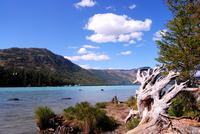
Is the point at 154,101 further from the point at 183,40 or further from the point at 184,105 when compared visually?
the point at 183,40

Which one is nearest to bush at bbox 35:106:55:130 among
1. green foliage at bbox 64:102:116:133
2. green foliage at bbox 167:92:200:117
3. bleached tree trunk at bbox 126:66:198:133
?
green foliage at bbox 64:102:116:133

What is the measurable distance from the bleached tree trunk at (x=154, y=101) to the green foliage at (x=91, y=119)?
592 cm

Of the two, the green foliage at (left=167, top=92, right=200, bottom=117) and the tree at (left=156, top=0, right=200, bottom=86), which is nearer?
the green foliage at (left=167, top=92, right=200, bottom=117)

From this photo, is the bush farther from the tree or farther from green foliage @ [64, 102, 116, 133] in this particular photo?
the tree

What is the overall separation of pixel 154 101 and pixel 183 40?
9.31 m

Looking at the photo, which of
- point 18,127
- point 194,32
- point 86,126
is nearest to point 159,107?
point 86,126

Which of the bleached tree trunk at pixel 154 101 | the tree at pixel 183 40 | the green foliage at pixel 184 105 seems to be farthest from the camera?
the tree at pixel 183 40

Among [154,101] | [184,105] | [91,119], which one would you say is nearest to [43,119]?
[91,119]

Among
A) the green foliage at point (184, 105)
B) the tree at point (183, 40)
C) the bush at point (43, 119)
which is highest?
the tree at point (183, 40)

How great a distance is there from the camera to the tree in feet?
74.1

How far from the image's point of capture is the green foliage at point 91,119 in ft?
75.2

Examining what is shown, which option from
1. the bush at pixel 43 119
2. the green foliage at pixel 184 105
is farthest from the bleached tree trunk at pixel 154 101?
the bush at pixel 43 119

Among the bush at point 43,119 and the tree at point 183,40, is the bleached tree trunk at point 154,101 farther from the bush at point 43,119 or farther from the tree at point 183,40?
the bush at point 43,119

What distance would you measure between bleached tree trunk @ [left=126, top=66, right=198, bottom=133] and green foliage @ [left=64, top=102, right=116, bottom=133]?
592 cm
